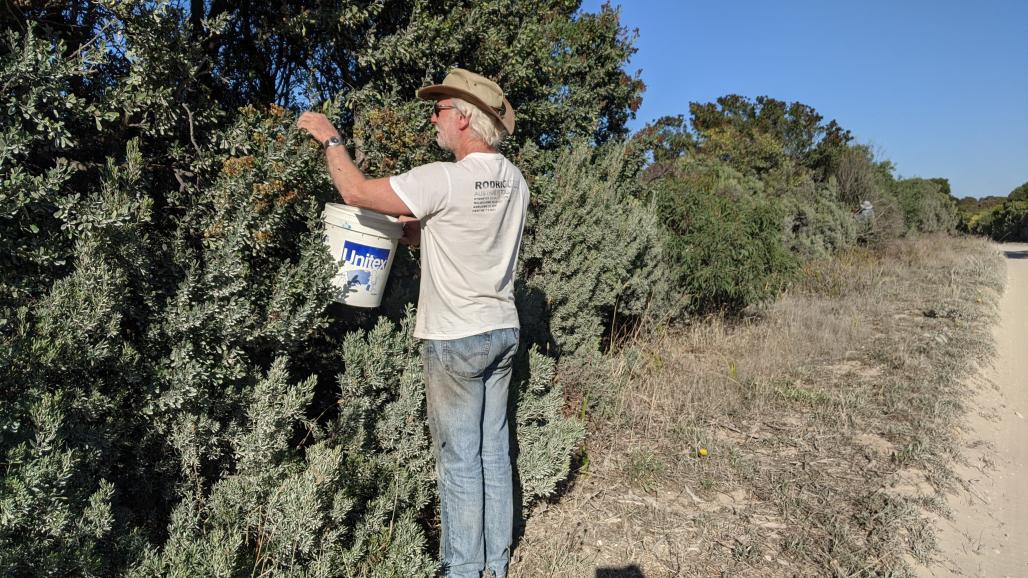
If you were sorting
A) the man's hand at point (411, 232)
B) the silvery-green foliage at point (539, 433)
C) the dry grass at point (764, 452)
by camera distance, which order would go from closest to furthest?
the man's hand at point (411, 232) → the dry grass at point (764, 452) → the silvery-green foliage at point (539, 433)

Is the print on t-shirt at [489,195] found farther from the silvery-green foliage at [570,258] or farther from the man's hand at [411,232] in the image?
the silvery-green foliage at [570,258]

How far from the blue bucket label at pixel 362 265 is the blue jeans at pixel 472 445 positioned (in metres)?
0.42

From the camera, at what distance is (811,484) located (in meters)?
4.30

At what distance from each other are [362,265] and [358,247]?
87mm

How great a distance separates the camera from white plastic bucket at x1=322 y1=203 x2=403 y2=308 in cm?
276

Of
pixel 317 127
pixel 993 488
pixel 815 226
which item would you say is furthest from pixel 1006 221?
Answer: pixel 317 127

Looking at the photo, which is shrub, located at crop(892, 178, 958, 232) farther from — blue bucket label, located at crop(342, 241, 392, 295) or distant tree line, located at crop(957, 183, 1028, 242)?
blue bucket label, located at crop(342, 241, 392, 295)

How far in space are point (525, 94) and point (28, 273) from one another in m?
3.62

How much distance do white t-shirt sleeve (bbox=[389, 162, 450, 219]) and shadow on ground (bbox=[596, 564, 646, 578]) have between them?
6.86 feet

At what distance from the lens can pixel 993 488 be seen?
174 inches

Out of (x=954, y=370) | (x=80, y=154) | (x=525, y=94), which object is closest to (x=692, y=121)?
(x=954, y=370)

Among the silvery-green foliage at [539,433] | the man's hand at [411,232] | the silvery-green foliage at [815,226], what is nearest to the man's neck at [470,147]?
the man's hand at [411,232]

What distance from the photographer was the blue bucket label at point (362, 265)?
280 centimetres

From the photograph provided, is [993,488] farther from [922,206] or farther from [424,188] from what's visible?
[922,206]
